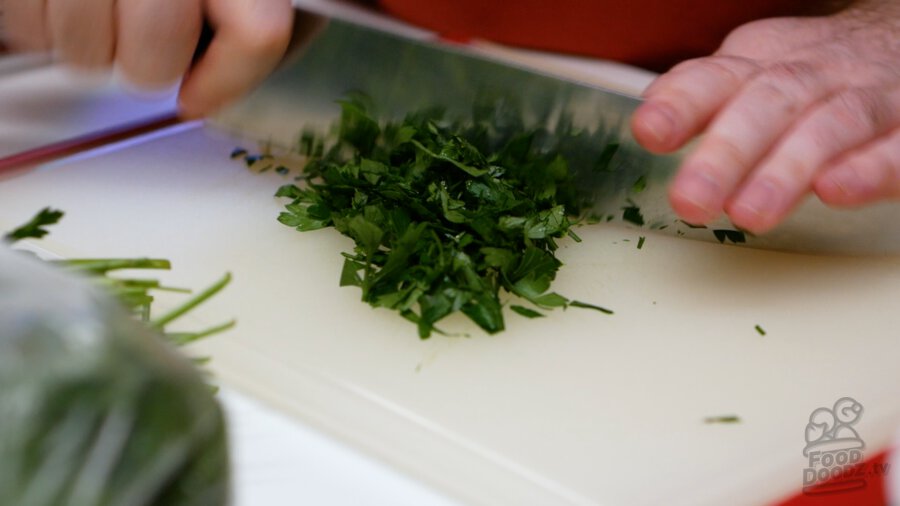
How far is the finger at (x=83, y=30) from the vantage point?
51.4 inches

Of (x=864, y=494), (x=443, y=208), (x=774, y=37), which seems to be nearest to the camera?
(x=864, y=494)

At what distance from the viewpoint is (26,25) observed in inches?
53.5

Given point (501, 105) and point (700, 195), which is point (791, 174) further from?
point (501, 105)

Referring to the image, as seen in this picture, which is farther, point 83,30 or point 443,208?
point 83,30

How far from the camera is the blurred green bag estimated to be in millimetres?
470

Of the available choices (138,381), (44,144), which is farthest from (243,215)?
(138,381)

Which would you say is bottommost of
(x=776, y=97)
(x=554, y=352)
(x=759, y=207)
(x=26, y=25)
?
(x=554, y=352)

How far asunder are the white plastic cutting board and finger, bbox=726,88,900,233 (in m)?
0.17

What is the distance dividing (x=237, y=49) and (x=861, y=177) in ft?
3.19

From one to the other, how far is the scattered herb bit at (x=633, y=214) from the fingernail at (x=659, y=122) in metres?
0.24

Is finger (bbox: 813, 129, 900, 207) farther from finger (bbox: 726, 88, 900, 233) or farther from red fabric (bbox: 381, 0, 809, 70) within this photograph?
red fabric (bbox: 381, 0, 809, 70)

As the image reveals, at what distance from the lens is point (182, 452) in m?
0.52

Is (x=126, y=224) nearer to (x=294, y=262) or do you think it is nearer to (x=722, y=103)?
(x=294, y=262)

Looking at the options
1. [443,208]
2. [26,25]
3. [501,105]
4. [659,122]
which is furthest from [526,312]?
[26,25]
